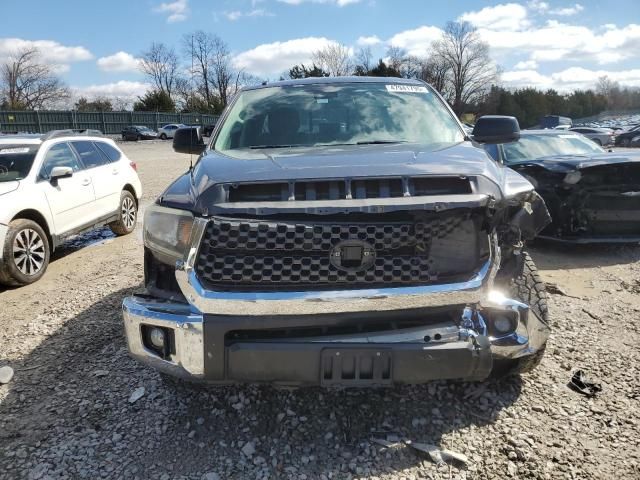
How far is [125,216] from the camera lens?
310 inches

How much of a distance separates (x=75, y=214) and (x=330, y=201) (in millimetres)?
5458

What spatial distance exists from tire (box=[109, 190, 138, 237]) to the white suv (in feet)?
0.05

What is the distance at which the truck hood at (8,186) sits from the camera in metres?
5.41

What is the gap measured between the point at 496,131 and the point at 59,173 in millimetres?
5267

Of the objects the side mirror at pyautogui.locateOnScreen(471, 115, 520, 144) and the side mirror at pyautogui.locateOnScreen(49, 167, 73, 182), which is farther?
the side mirror at pyautogui.locateOnScreen(49, 167, 73, 182)

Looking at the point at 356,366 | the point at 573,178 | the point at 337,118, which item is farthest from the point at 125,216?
the point at 356,366

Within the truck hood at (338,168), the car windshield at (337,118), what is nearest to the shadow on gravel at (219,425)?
the truck hood at (338,168)

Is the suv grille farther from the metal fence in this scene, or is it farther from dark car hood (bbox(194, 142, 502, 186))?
the metal fence

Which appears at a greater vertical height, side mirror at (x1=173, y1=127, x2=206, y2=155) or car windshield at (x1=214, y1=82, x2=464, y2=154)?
car windshield at (x1=214, y1=82, x2=464, y2=154)

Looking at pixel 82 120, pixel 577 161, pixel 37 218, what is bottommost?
pixel 37 218

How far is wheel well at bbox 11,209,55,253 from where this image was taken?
556 centimetres

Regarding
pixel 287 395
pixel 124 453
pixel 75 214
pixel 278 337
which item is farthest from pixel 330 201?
pixel 75 214

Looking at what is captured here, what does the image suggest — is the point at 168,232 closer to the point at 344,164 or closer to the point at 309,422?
the point at 344,164

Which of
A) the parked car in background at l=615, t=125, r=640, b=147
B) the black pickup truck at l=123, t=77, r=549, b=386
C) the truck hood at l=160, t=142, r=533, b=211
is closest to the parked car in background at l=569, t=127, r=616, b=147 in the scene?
the parked car in background at l=615, t=125, r=640, b=147
